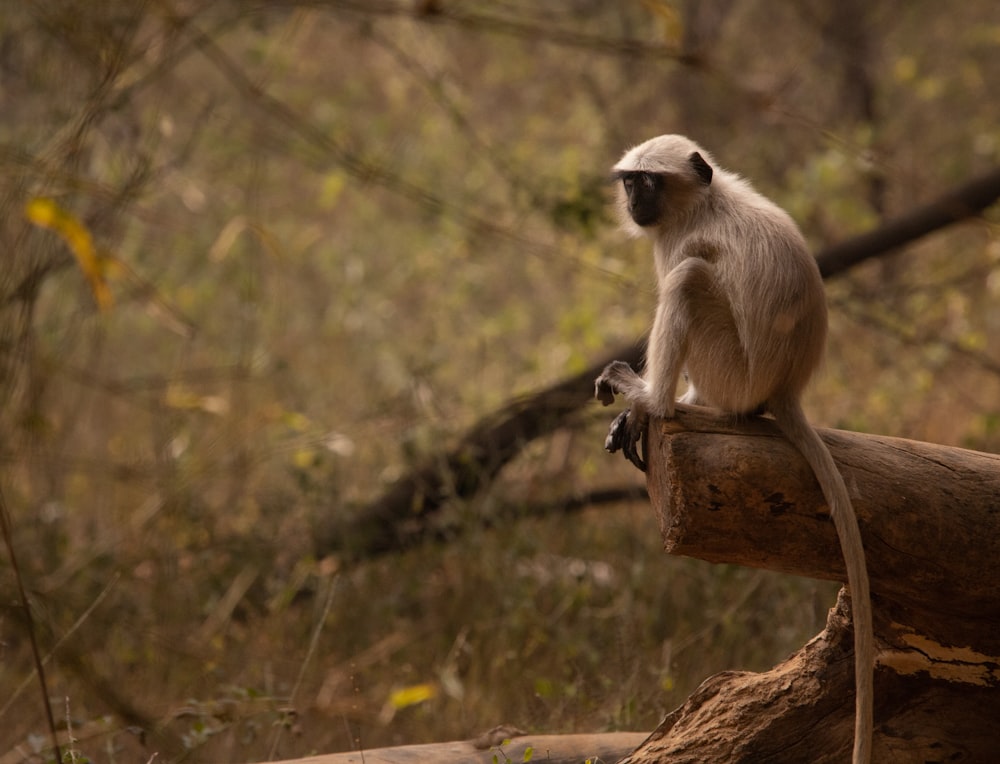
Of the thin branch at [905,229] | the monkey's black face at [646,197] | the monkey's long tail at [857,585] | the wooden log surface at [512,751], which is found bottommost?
the wooden log surface at [512,751]

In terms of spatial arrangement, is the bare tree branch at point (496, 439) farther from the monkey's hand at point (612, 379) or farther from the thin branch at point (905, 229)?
the monkey's hand at point (612, 379)

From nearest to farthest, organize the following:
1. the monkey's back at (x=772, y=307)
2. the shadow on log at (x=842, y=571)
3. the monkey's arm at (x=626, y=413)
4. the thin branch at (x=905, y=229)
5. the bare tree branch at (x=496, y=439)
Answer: the shadow on log at (x=842, y=571), the monkey's arm at (x=626, y=413), the monkey's back at (x=772, y=307), the bare tree branch at (x=496, y=439), the thin branch at (x=905, y=229)

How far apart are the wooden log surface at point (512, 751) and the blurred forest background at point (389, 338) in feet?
1.29

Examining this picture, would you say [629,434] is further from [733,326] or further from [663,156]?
[663,156]

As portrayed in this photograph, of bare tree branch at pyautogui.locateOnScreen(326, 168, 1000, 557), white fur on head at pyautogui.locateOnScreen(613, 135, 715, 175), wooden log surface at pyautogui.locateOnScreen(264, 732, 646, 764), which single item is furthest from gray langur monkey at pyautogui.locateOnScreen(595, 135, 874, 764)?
bare tree branch at pyautogui.locateOnScreen(326, 168, 1000, 557)

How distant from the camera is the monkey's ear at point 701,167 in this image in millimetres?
4383

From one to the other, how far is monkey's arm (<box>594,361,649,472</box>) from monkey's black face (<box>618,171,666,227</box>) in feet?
2.39

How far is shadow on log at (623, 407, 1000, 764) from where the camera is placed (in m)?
3.25

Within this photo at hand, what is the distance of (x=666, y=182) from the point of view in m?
4.44

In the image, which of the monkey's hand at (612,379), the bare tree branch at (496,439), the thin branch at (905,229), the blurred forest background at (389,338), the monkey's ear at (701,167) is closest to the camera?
the blurred forest background at (389,338)

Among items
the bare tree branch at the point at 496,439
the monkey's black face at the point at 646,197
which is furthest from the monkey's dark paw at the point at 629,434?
the bare tree branch at the point at 496,439

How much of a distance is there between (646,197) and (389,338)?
8488 millimetres

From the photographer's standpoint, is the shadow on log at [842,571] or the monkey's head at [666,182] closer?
the shadow on log at [842,571]

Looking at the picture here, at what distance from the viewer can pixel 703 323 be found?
4008 mm
